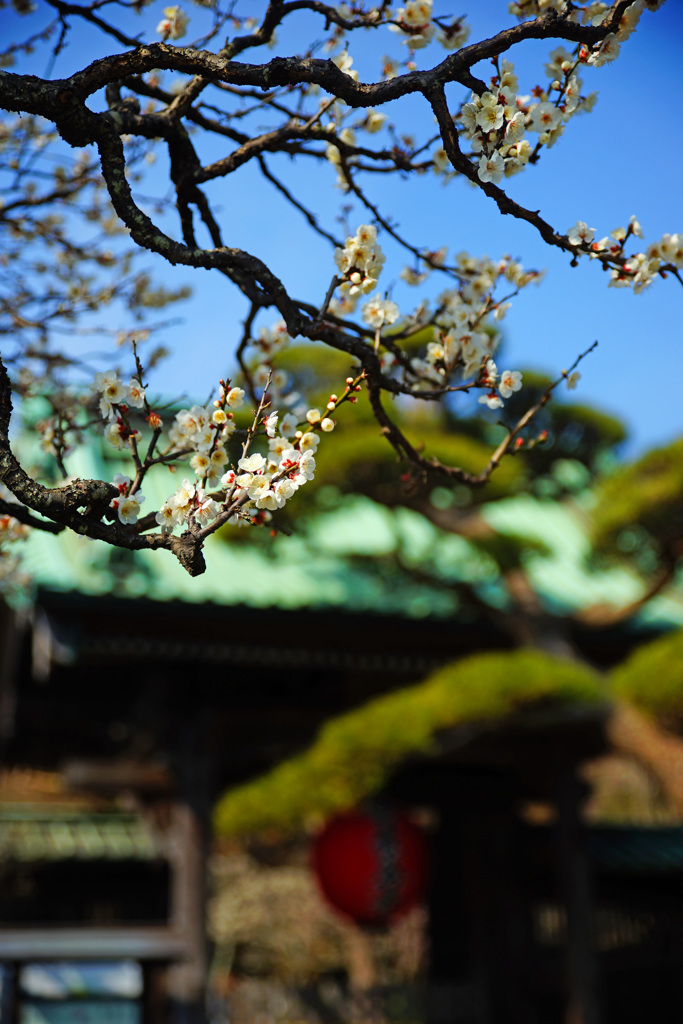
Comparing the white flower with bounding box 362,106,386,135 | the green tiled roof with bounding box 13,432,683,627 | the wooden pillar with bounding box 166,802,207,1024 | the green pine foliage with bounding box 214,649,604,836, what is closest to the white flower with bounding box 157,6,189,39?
the white flower with bounding box 362,106,386,135

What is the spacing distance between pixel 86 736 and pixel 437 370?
18.0ft

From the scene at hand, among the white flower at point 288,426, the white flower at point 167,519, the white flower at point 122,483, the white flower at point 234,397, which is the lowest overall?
the white flower at point 167,519

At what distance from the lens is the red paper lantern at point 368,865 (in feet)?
18.9

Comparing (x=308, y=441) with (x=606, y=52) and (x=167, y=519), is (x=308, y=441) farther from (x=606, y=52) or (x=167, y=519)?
(x=606, y=52)

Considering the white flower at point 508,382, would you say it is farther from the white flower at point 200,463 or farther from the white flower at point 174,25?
the white flower at point 174,25

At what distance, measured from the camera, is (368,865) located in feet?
18.9

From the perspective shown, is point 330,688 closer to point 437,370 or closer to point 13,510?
point 437,370

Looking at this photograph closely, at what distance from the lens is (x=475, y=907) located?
7480mm

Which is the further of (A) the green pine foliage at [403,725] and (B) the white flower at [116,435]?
(A) the green pine foliage at [403,725]

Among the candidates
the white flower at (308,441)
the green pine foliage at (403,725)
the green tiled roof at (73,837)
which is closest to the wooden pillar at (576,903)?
the green pine foliage at (403,725)

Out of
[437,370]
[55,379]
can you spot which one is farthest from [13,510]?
[55,379]

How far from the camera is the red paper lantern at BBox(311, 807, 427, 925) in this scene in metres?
5.77

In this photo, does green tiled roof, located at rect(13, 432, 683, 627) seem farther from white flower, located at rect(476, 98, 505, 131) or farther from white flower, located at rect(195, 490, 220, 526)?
white flower, located at rect(476, 98, 505, 131)

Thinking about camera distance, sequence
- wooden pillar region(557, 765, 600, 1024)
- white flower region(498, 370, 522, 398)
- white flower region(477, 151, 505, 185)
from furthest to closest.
Answer: 1. wooden pillar region(557, 765, 600, 1024)
2. white flower region(498, 370, 522, 398)
3. white flower region(477, 151, 505, 185)
